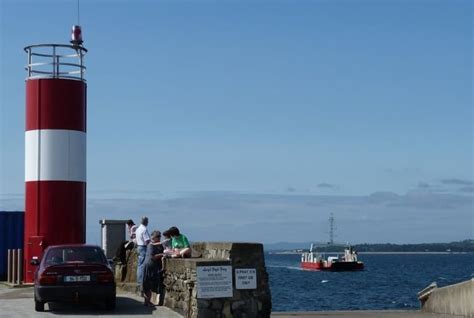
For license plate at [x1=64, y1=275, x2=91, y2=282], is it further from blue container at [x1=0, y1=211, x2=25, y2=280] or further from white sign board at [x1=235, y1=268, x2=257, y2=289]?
blue container at [x1=0, y1=211, x2=25, y2=280]

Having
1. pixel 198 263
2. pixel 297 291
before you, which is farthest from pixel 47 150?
pixel 297 291

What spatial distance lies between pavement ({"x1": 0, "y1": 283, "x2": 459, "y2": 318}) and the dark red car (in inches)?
12.0

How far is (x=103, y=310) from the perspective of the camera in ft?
54.6

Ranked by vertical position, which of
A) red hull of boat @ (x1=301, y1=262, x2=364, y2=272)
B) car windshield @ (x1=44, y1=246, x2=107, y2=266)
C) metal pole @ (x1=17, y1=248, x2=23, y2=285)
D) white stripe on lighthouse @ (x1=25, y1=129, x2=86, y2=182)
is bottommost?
red hull of boat @ (x1=301, y1=262, x2=364, y2=272)

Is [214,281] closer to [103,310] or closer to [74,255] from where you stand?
[103,310]

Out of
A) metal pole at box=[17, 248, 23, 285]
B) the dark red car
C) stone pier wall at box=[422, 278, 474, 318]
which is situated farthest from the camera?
metal pole at box=[17, 248, 23, 285]

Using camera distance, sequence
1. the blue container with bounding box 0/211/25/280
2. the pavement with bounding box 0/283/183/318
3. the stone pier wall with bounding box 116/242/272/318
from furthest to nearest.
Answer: the blue container with bounding box 0/211/25/280, the pavement with bounding box 0/283/183/318, the stone pier wall with bounding box 116/242/272/318

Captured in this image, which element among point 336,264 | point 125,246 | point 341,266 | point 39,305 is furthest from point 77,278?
point 341,266

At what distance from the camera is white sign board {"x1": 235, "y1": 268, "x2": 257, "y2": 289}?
50.7 feet

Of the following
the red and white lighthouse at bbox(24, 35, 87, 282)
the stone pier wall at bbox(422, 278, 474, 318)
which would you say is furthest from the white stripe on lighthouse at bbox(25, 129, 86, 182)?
the stone pier wall at bbox(422, 278, 474, 318)

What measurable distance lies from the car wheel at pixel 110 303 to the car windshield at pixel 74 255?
2.55 ft

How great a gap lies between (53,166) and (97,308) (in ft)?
18.1

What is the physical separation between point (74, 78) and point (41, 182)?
3020mm

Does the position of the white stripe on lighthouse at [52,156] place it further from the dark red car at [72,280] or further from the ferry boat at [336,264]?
the ferry boat at [336,264]
